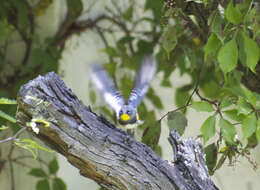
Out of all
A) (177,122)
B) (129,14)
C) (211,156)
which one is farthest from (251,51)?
(129,14)

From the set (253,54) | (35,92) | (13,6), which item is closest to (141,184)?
(35,92)

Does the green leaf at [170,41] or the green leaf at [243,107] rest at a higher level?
the green leaf at [170,41]

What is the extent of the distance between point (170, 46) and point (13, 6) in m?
0.85

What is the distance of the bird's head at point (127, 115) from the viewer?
929 mm

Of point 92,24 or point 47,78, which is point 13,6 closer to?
point 92,24

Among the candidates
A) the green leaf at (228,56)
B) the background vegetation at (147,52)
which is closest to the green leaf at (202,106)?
the background vegetation at (147,52)

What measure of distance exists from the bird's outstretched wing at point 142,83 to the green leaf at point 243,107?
223 millimetres

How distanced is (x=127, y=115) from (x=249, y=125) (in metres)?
0.30

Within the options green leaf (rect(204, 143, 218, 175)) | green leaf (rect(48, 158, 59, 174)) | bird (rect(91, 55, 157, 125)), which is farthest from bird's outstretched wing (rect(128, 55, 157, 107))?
green leaf (rect(48, 158, 59, 174))

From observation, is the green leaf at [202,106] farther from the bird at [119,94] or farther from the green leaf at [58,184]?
the green leaf at [58,184]

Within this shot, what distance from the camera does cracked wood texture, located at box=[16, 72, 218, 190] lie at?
737 millimetres

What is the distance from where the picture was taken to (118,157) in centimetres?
80

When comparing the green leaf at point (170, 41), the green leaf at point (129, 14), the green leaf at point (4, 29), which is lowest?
the green leaf at point (170, 41)

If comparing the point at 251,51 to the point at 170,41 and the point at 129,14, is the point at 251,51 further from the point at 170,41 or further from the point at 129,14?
the point at 129,14
